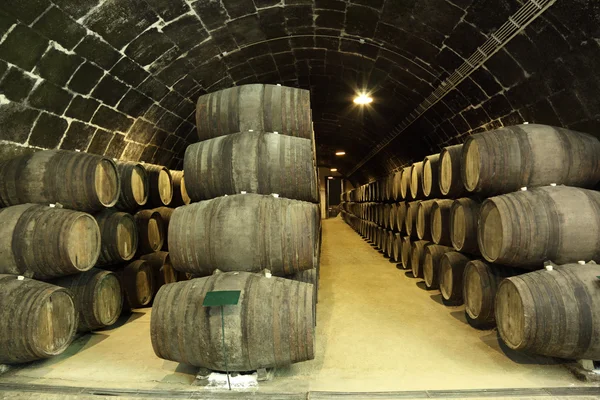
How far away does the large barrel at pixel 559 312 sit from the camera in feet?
9.27

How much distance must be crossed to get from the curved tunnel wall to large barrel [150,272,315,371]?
313 centimetres

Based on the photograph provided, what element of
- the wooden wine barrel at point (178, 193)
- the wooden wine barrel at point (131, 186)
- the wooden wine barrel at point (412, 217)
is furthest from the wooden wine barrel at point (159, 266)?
the wooden wine barrel at point (412, 217)

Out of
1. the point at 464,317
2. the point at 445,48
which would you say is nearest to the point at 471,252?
the point at 464,317

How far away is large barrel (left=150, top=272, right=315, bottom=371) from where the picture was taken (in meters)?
2.81

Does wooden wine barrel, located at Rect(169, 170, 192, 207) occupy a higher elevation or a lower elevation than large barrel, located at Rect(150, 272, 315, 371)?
higher

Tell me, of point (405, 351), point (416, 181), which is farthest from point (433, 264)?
point (405, 351)

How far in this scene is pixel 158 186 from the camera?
237 inches

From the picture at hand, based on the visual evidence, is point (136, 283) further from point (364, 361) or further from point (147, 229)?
point (364, 361)

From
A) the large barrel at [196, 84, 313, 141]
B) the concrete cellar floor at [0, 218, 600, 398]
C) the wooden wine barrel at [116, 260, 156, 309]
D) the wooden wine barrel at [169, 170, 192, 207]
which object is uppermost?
the large barrel at [196, 84, 313, 141]

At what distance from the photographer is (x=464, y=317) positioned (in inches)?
181

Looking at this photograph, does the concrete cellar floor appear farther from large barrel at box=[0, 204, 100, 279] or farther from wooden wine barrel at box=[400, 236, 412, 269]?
wooden wine barrel at box=[400, 236, 412, 269]

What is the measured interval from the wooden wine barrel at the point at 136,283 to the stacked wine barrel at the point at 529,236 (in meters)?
4.32

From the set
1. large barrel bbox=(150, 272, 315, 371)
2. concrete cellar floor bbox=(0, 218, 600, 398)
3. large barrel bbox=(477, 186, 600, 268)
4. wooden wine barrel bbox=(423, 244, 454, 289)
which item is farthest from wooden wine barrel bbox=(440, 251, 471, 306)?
large barrel bbox=(150, 272, 315, 371)

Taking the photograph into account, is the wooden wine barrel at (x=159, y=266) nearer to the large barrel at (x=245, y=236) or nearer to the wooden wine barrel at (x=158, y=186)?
the wooden wine barrel at (x=158, y=186)
